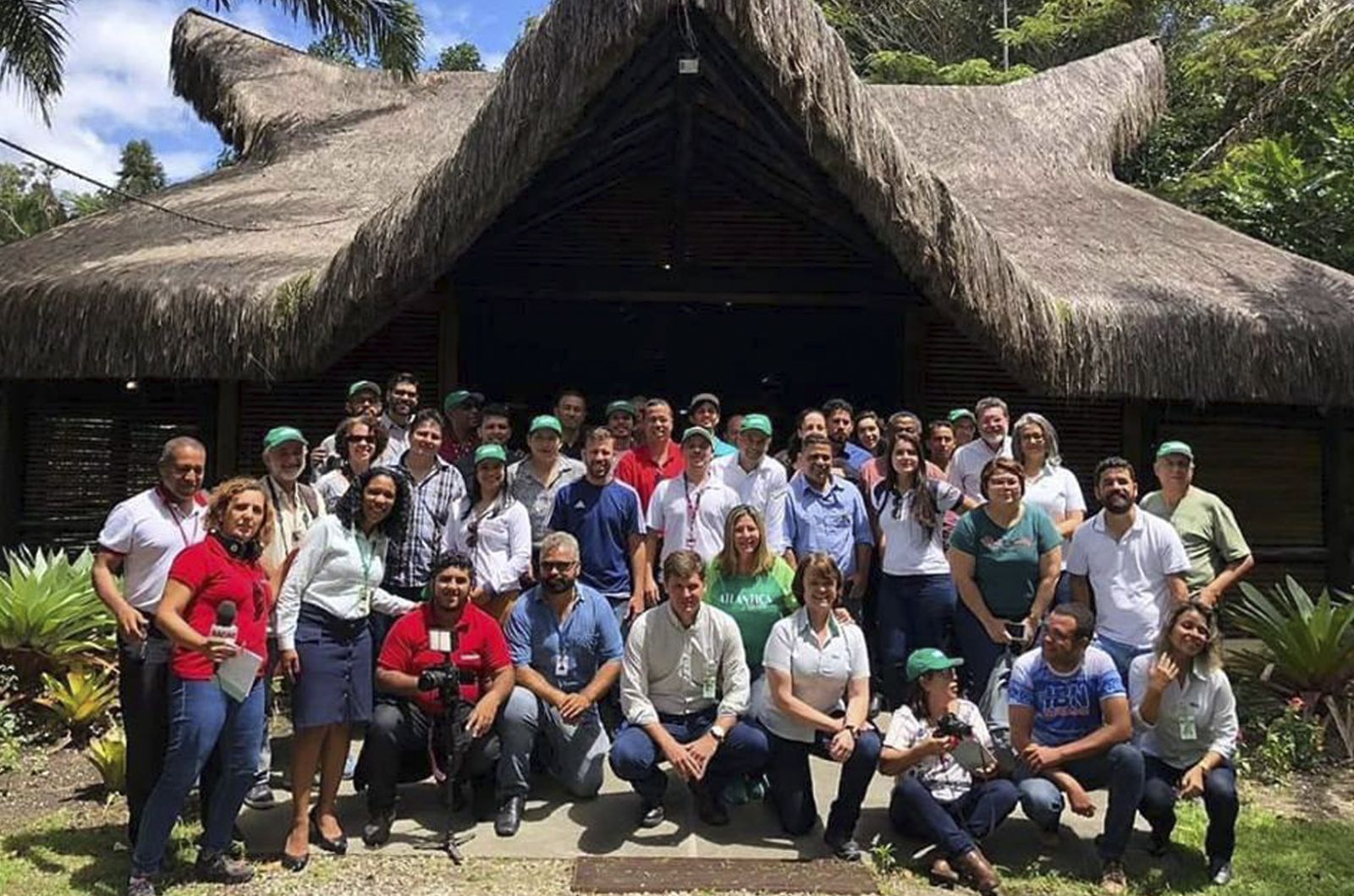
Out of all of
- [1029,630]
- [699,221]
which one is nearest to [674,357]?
[699,221]

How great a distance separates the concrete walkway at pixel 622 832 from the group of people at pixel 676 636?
9 centimetres

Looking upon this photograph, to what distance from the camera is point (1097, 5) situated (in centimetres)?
1941

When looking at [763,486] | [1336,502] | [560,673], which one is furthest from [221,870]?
[1336,502]

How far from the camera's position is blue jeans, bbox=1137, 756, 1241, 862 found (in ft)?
13.2

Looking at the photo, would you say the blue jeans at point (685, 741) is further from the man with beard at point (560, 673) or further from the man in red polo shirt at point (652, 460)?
the man in red polo shirt at point (652, 460)

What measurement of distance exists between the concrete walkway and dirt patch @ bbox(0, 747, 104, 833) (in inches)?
39.6

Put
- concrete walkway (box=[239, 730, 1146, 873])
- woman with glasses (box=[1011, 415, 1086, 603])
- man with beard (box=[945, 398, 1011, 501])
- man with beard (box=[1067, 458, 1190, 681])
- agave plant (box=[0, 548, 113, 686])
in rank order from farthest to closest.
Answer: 1. agave plant (box=[0, 548, 113, 686])
2. man with beard (box=[945, 398, 1011, 501])
3. woman with glasses (box=[1011, 415, 1086, 603])
4. man with beard (box=[1067, 458, 1190, 681])
5. concrete walkway (box=[239, 730, 1146, 873])

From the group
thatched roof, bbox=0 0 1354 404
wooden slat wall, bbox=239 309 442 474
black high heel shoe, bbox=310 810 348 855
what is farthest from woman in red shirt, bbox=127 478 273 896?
wooden slat wall, bbox=239 309 442 474

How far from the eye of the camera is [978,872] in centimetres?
393

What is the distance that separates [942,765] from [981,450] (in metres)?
1.96

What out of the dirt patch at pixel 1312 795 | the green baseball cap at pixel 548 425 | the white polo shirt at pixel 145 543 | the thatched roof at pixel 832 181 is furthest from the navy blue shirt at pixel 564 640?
the dirt patch at pixel 1312 795

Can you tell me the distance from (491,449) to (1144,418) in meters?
5.34

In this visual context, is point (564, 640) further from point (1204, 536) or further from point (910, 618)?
point (1204, 536)

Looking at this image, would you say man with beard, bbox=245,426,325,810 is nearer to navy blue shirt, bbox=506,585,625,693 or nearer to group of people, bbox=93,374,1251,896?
group of people, bbox=93,374,1251,896
